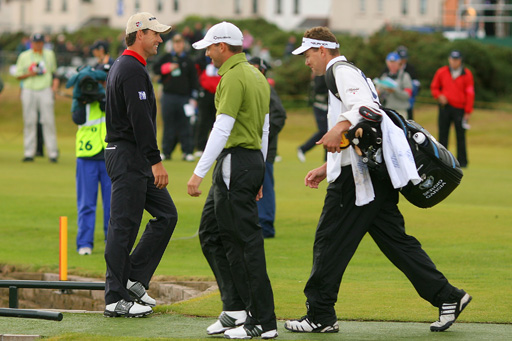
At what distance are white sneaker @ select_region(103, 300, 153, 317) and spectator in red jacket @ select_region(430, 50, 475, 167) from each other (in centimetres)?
1389

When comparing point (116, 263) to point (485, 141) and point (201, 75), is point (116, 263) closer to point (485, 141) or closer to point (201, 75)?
point (201, 75)

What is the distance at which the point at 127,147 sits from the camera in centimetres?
781

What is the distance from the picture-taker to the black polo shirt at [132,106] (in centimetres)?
764

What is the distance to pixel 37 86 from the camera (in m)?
20.2

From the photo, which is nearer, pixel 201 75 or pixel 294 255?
pixel 294 255

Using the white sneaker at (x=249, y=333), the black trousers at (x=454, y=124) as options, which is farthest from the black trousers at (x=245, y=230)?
the black trousers at (x=454, y=124)

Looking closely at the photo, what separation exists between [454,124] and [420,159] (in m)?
14.4

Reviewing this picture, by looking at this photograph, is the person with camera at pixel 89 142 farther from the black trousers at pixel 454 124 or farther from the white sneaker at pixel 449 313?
the black trousers at pixel 454 124

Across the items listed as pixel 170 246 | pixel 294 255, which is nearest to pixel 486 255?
pixel 294 255

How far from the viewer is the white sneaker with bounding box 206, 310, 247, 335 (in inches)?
277

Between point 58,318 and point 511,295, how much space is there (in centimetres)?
398

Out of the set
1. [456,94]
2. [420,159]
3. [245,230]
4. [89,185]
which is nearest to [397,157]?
[420,159]

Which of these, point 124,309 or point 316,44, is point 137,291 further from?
point 316,44

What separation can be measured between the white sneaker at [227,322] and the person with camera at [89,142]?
4300 millimetres
